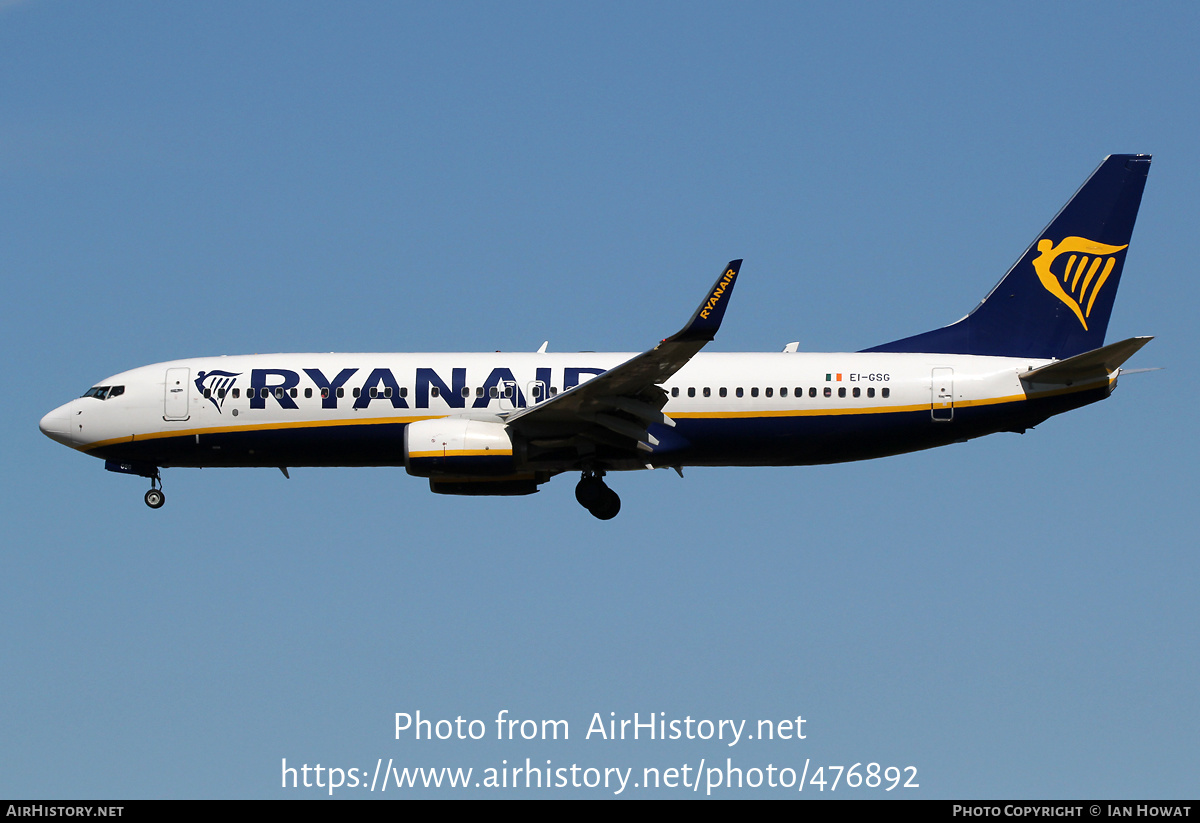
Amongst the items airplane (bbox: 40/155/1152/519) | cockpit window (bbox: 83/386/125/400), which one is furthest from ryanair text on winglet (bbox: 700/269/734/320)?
cockpit window (bbox: 83/386/125/400)

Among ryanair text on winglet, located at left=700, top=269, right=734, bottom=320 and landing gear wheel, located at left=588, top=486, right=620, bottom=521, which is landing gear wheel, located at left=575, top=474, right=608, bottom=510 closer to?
landing gear wheel, located at left=588, top=486, right=620, bottom=521

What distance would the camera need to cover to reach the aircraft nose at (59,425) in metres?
36.3

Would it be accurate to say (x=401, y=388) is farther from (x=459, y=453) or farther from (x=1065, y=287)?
(x=1065, y=287)

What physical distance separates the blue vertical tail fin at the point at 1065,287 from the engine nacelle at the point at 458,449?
999cm

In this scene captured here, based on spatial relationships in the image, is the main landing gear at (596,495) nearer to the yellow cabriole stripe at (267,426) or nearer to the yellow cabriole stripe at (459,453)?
the yellow cabriole stripe at (459,453)

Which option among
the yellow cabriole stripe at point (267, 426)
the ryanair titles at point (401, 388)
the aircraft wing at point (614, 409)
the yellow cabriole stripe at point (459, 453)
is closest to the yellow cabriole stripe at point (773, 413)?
the yellow cabriole stripe at point (267, 426)

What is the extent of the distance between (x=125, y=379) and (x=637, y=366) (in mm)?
13746

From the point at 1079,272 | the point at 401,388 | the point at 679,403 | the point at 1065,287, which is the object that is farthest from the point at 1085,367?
the point at 401,388

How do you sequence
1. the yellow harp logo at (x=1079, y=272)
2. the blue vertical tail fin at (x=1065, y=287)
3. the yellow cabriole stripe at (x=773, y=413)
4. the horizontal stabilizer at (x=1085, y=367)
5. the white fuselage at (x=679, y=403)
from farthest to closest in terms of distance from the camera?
1. the yellow harp logo at (x=1079, y=272)
2. the blue vertical tail fin at (x=1065, y=287)
3. the white fuselage at (x=679, y=403)
4. the yellow cabriole stripe at (x=773, y=413)
5. the horizontal stabilizer at (x=1085, y=367)

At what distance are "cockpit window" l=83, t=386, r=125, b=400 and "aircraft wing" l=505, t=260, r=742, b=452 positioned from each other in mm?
10296

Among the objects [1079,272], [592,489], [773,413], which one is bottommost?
[592,489]

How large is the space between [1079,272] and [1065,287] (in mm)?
549

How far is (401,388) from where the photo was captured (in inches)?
1367

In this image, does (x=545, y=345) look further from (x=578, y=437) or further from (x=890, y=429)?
(x=890, y=429)
